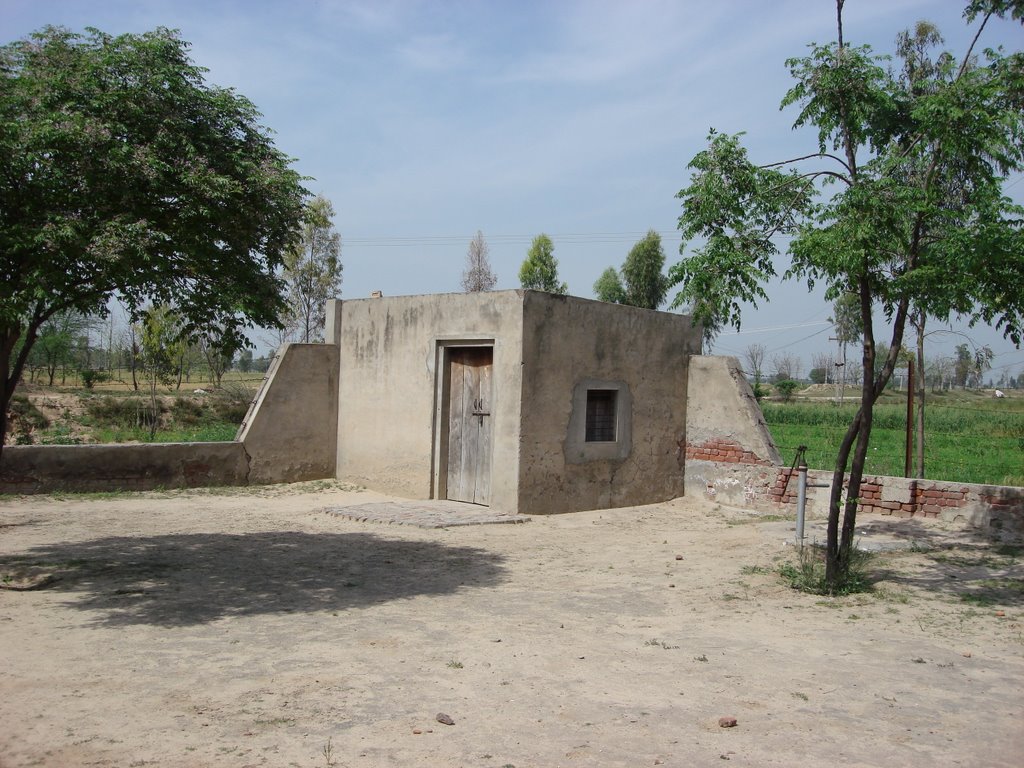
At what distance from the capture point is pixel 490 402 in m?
12.2

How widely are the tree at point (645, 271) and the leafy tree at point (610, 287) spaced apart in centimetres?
28

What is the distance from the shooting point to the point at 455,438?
1264 cm

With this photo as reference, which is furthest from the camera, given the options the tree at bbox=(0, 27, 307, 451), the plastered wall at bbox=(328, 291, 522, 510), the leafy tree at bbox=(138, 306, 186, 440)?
the leafy tree at bbox=(138, 306, 186, 440)

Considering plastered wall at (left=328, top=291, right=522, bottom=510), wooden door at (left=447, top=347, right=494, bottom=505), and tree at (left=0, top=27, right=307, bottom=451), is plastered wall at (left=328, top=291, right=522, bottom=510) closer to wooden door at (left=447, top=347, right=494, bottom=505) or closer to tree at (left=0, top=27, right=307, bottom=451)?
wooden door at (left=447, top=347, right=494, bottom=505)

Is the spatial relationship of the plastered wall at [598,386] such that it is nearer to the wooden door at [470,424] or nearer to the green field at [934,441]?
→ the wooden door at [470,424]

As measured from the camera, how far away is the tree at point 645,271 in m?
33.1

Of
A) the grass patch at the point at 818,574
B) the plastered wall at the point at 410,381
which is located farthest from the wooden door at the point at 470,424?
the grass patch at the point at 818,574

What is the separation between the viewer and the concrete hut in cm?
1190

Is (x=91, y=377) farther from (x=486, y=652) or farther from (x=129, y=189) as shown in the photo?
(x=486, y=652)

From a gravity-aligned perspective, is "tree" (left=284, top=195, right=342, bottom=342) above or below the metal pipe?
above

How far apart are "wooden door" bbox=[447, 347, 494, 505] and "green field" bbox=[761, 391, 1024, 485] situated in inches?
267

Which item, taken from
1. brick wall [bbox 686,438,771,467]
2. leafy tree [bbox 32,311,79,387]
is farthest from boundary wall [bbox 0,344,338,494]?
leafy tree [bbox 32,311,79,387]

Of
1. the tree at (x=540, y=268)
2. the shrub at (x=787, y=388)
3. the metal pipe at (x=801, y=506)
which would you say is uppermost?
the tree at (x=540, y=268)

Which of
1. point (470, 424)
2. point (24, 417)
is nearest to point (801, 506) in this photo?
point (470, 424)
